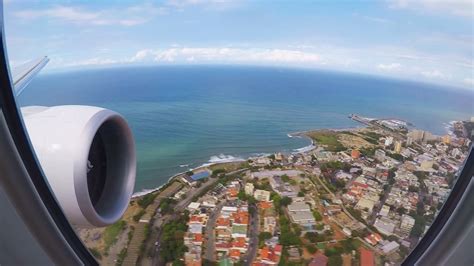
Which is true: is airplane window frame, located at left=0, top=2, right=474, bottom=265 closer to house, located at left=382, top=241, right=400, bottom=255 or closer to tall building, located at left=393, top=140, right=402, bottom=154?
house, located at left=382, top=241, right=400, bottom=255

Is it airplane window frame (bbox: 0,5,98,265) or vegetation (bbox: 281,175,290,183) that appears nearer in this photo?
airplane window frame (bbox: 0,5,98,265)

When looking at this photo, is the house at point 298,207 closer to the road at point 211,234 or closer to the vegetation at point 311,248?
the vegetation at point 311,248

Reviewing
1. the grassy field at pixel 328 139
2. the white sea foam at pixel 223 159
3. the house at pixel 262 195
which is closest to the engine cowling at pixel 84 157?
the house at pixel 262 195

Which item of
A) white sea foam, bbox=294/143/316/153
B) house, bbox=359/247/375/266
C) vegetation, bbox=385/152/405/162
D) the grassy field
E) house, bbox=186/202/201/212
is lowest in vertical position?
house, bbox=359/247/375/266

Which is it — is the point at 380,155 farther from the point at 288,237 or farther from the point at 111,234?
the point at 111,234

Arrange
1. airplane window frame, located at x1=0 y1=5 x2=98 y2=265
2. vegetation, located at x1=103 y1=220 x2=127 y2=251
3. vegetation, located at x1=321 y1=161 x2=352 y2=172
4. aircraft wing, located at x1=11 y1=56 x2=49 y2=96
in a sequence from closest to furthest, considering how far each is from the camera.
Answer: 1. airplane window frame, located at x1=0 y1=5 x2=98 y2=265
2. aircraft wing, located at x1=11 y1=56 x2=49 y2=96
3. vegetation, located at x1=103 y1=220 x2=127 y2=251
4. vegetation, located at x1=321 y1=161 x2=352 y2=172

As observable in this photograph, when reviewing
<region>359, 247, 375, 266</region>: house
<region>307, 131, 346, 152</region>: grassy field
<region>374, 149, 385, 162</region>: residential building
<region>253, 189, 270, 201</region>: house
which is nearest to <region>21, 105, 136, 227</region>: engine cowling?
<region>359, 247, 375, 266</region>: house

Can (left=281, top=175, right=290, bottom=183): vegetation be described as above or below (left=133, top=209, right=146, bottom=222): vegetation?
above
